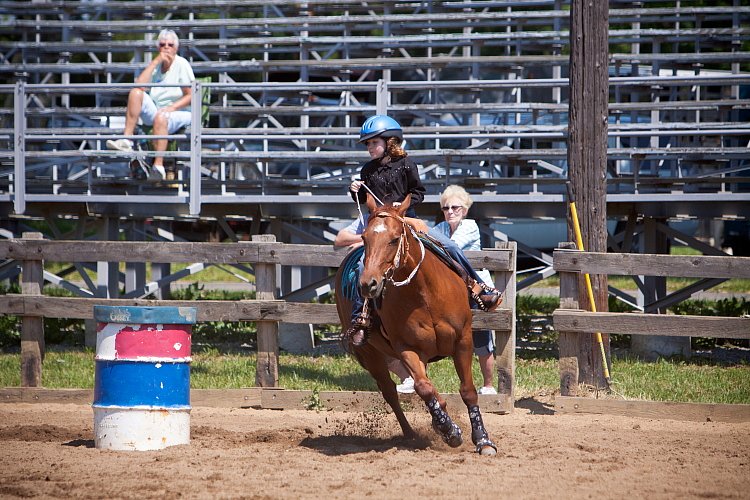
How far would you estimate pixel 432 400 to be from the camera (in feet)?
23.3

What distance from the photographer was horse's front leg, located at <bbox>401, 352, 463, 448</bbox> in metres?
7.04

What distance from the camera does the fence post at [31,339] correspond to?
9969mm

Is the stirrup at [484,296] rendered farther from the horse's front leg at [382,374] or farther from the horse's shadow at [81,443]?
the horse's shadow at [81,443]

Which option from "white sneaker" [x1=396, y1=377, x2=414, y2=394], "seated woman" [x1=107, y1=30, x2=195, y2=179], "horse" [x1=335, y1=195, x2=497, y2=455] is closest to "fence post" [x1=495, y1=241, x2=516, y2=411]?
"white sneaker" [x1=396, y1=377, x2=414, y2=394]

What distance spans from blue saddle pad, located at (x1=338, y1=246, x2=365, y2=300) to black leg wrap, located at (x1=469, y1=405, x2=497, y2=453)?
129 cm

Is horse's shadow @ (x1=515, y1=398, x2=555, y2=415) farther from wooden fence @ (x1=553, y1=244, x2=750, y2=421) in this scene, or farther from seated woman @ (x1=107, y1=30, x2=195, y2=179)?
seated woman @ (x1=107, y1=30, x2=195, y2=179)

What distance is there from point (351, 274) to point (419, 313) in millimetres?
955

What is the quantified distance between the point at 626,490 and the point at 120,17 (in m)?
18.2

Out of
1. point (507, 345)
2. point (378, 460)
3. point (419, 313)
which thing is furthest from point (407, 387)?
point (378, 460)

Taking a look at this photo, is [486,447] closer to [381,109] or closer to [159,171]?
[381,109]

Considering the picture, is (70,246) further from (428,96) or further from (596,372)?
(428,96)

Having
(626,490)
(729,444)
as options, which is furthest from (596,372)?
(626,490)

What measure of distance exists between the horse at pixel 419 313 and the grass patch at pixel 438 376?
8.62ft

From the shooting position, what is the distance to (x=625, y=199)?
12094 mm
